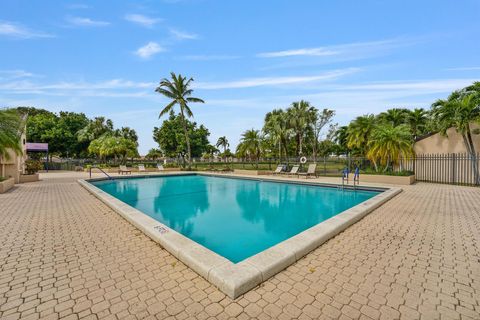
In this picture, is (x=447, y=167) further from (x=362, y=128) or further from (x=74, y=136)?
(x=74, y=136)

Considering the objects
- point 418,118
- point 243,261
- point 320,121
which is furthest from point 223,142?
point 243,261

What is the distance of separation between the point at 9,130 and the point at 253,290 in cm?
1566

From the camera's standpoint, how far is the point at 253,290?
2.85 m

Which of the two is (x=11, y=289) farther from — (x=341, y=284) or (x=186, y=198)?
(x=186, y=198)

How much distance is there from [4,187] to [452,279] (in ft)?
54.3

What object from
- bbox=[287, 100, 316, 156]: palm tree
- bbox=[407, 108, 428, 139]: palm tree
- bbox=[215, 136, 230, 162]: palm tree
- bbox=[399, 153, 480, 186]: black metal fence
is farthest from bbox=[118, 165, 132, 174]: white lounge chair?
bbox=[215, 136, 230, 162]: palm tree

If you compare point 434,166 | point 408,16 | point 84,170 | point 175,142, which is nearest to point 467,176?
point 434,166

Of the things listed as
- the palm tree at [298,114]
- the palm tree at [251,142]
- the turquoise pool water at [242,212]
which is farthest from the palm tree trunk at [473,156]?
the palm tree at [298,114]

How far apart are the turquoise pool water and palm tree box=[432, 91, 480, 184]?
7118 mm

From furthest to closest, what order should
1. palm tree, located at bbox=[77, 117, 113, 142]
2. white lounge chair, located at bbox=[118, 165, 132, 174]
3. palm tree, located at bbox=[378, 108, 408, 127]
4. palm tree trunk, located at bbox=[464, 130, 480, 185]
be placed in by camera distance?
palm tree, located at bbox=[77, 117, 113, 142], white lounge chair, located at bbox=[118, 165, 132, 174], palm tree, located at bbox=[378, 108, 408, 127], palm tree trunk, located at bbox=[464, 130, 480, 185]

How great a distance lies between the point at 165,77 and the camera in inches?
1005

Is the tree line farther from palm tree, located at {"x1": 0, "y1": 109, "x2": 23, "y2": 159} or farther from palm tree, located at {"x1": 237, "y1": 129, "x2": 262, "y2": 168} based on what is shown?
palm tree, located at {"x1": 0, "y1": 109, "x2": 23, "y2": 159}

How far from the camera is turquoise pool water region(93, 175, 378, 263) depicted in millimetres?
6039

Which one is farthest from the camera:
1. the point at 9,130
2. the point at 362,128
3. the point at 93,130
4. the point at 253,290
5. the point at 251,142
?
the point at 93,130
